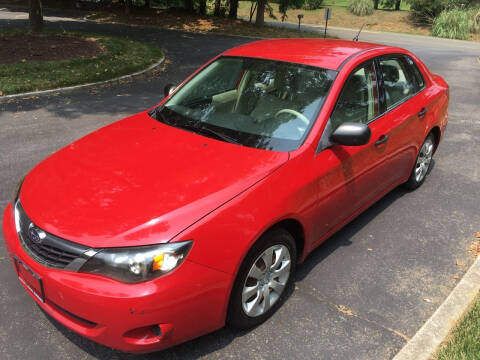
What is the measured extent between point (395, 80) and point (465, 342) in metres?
2.63

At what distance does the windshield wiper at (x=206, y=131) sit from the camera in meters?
3.38

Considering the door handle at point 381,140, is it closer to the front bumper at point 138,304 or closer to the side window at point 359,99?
the side window at point 359,99

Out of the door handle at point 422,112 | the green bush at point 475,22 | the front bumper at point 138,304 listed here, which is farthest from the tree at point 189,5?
the front bumper at point 138,304

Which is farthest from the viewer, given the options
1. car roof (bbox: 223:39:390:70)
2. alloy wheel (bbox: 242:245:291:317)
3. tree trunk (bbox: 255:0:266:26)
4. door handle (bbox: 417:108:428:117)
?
tree trunk (bbox: 255:0:266:26)

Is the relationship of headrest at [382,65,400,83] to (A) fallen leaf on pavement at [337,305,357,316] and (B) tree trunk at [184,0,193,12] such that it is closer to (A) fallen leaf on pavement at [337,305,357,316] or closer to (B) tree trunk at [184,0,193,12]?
(A) fallen leaf on pavement at [337,305,357,316]

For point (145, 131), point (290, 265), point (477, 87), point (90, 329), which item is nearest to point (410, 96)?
point (290, 265)

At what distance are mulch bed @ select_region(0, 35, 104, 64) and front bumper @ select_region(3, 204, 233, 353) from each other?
10230 mm

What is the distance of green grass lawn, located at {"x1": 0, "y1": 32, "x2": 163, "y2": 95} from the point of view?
9.38m

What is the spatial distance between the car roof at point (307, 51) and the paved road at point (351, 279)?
5.65 feet

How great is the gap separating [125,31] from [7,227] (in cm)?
1809

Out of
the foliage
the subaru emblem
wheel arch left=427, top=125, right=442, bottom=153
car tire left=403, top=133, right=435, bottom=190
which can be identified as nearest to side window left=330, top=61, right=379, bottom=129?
car tire left=403, top=133, right=435, bottom=190

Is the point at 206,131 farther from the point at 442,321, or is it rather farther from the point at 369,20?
the point at 369,20

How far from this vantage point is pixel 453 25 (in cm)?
2950

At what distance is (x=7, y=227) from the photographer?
3000 millimetres
